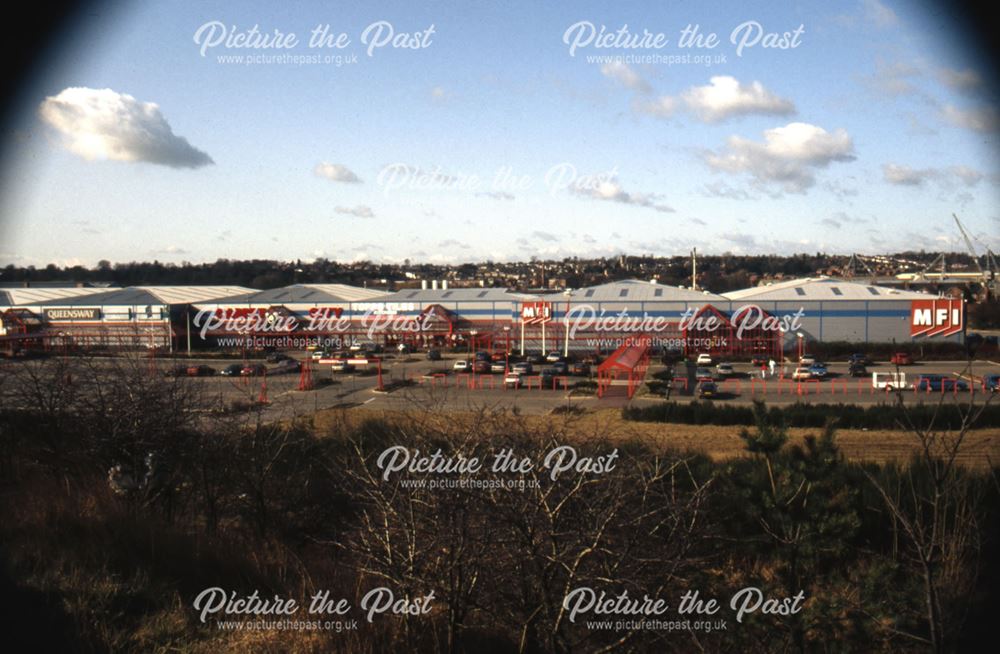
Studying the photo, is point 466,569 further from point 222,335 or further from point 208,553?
point 222,335

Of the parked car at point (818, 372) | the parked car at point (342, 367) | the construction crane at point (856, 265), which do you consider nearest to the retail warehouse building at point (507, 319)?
the parked car at point (818, 372)

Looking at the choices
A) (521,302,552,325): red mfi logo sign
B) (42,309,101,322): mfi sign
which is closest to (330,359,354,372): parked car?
(521,302,552,325): red mfi logo sign

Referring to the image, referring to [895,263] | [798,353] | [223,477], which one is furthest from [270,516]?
[895,263]

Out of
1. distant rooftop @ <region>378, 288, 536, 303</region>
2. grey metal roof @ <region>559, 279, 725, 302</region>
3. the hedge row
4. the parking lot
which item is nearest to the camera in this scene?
the hedge row

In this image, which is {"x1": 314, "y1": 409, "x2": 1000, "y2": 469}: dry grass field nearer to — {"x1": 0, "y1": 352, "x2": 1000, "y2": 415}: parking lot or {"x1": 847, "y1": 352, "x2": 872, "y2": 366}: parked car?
{"x1": 0, "y1": 352, "x2": 1000, "y2": 415}: parking lot

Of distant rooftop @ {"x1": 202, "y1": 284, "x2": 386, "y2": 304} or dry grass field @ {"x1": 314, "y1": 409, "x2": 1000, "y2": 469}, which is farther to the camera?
distant rooftop @ {"x1": 202, "y1": 284, "x2": 386, "y2": 304}

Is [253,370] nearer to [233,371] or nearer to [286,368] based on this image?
[233,371]

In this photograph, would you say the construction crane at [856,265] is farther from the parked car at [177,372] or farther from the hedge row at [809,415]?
the parked car at [177,372]
